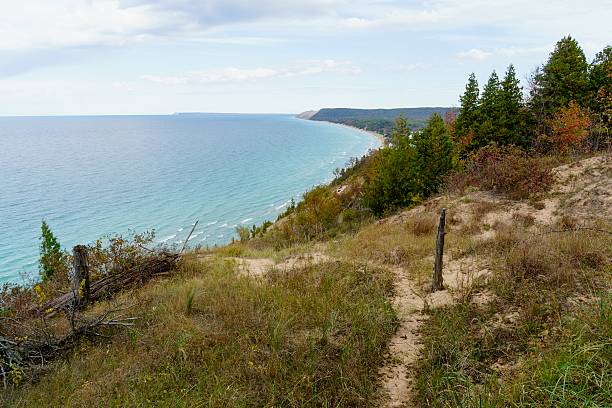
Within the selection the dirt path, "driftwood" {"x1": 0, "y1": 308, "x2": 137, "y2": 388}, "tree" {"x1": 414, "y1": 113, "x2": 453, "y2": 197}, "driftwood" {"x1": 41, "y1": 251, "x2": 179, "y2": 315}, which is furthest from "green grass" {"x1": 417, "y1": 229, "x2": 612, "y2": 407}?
A: "tree" {"x1": 414, "y1": 113, "x2": 453, "y2": 197}

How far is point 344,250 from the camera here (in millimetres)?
12375

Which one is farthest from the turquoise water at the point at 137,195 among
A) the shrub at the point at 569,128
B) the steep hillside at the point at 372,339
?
the shrub at the point at 569,128

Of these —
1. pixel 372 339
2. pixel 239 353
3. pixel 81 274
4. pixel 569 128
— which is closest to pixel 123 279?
pixel 81 274

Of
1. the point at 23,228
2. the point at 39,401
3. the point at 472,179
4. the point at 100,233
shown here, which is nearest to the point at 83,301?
the point at 39,401

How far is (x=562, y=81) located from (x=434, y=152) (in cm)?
1471

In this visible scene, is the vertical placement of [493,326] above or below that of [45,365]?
above

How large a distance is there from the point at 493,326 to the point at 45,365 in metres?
7.58

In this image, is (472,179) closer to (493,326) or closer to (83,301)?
(493,326)

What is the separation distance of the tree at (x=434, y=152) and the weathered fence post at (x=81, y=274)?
27.5m

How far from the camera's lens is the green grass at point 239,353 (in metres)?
5.16

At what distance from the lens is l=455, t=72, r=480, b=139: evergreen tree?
136 ft

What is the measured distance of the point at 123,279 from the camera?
1070cm

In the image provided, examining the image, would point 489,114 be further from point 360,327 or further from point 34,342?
point 34,342

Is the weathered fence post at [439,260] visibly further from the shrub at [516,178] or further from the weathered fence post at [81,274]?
the shrub at [516,178]
